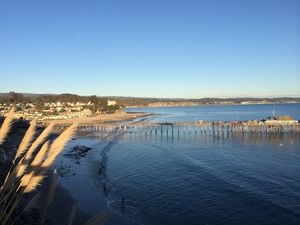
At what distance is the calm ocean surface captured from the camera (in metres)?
20.5

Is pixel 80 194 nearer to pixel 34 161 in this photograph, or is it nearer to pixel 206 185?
pixel 206 185

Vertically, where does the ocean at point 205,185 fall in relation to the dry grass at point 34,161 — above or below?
below

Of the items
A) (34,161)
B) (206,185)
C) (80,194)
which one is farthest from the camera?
(206,185)

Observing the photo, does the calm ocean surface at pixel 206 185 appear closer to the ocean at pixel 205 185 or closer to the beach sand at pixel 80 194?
the ocean at pixel 205 185

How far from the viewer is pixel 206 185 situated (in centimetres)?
2773

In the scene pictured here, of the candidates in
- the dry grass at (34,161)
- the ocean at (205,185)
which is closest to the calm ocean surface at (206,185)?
the ocean at (205,185)

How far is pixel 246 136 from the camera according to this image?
65.9m

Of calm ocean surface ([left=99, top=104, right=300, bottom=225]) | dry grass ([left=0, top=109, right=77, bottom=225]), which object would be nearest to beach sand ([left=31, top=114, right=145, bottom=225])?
calm ocean surface ([left=99, top=104, right=300, bottom=225])

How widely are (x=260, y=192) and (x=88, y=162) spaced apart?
21676 mm

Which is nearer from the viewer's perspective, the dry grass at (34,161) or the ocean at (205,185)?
the dry grass at (34,161)

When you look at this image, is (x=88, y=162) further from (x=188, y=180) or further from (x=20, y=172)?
(x=20, y=172)

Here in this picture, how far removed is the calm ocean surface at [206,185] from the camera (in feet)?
67.3

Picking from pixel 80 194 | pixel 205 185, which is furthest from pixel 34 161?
pixel 205 185

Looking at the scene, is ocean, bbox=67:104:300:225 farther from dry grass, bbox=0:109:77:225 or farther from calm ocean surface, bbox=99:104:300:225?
dry grass, bbox=0:109:77:225
